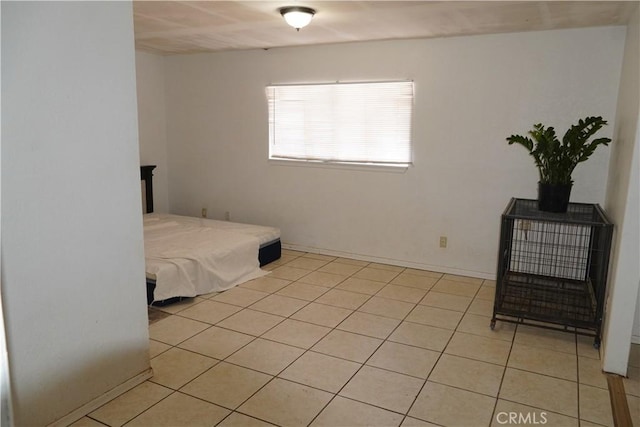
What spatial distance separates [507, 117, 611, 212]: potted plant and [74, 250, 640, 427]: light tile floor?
3.09 feet

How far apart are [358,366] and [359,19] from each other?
8.27 ft

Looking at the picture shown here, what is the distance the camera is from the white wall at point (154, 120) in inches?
223

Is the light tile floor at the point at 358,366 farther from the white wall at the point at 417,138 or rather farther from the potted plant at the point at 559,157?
the potted plant at the point at 559,157

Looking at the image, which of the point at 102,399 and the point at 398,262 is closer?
the point at 102,399

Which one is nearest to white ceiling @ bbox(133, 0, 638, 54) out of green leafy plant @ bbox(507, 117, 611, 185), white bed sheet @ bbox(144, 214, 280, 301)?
green leafy plant @ bbox(507, 117, 611, 185)

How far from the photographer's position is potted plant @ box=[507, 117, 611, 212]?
3.25 m

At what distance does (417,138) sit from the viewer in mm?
4594

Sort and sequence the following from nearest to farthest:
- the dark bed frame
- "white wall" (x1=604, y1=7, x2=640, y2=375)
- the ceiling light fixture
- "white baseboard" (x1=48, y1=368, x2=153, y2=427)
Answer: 1. "white baseboard" (x1=48, y1=368, x2=153, y2=427)
2. "white wall" (x1=604, y1=7, x2=640, y2=375)
3. the ceiling light fixture
4. the dark bed frame

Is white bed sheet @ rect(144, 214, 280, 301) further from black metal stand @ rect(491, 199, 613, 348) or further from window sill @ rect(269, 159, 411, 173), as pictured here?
black metal stand @ rect(491, 199, 613, 348)

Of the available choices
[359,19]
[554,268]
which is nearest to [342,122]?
[359,19]

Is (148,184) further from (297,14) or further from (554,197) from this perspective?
(554,197)

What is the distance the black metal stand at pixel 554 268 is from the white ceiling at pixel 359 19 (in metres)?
1.39

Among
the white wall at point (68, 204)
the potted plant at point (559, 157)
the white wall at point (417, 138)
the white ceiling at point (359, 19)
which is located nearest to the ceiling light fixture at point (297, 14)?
the white ceiling at point (359, 19)

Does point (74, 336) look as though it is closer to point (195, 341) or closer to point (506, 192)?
point (195, 341)
